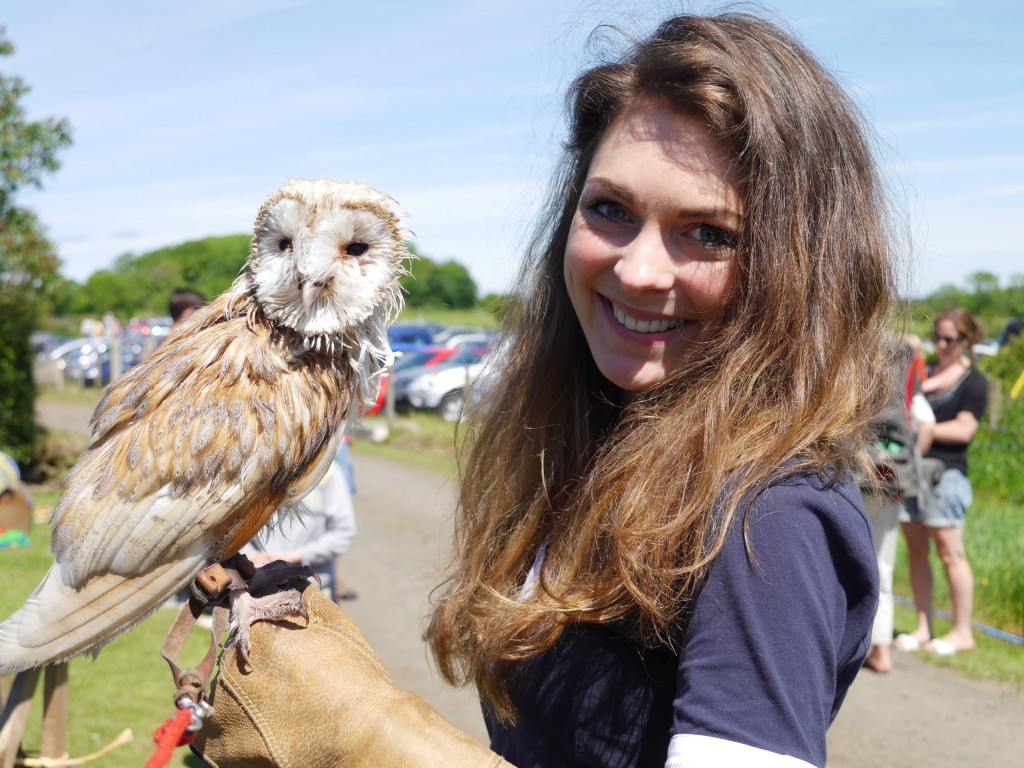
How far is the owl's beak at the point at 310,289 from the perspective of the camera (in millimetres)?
2074

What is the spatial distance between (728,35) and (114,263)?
9542 centimetres

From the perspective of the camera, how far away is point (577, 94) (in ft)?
6.38

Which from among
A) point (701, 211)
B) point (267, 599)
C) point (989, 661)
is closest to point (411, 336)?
point (989, 661)

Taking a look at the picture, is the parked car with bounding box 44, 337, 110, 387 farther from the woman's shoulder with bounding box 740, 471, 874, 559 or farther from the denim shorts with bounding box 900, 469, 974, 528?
the woman's shoulder with bounding box 740, 471, 874, 559

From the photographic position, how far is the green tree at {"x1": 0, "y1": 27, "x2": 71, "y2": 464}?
10562 millimetres

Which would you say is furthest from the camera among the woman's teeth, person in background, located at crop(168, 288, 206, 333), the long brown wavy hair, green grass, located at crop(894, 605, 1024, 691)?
person in background, located at crop(168, 288, 206, 333)

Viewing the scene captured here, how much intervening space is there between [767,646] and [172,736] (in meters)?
1.06

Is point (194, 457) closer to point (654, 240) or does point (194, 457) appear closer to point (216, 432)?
point (216, 432)


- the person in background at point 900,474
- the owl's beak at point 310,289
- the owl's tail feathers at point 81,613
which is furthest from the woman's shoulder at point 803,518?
the person in background at point 900,474

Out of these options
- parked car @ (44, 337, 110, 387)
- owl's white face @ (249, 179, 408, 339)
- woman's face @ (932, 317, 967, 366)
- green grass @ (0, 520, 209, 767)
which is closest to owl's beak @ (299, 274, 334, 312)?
owl's white face @ (249, 179, 408, 339)

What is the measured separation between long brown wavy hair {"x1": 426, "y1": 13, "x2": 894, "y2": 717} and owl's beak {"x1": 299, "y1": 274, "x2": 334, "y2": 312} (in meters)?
0.80

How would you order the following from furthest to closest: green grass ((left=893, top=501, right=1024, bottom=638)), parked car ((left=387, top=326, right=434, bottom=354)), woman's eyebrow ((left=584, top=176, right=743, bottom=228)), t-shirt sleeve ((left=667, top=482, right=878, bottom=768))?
parked car ((left=387, top=326, right=434, bottom=354))
green grass ((left=893, top=501, right=1024, bottom=638))
woman's eyebrow ((left=584, top=176, right=743, bottom=228))
t-shirt sleeve ((left=667, top=482, right=878, bottom=768))

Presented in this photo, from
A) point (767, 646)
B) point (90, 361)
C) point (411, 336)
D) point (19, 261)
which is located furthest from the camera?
point (411, 336)

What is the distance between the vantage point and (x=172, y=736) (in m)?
1.55
